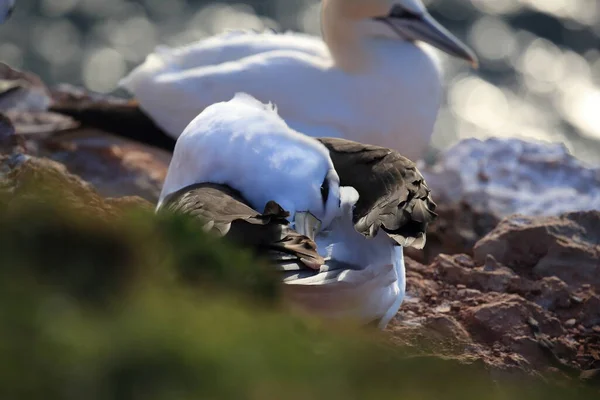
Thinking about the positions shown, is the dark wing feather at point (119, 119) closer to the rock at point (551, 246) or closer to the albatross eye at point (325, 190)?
the rock at point (551, 246)

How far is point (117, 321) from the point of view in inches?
69.4

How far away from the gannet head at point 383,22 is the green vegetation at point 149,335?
521 cm

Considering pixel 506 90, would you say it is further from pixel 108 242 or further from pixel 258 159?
pixel 108 242

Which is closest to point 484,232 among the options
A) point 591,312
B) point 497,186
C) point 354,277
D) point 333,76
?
point 497,186

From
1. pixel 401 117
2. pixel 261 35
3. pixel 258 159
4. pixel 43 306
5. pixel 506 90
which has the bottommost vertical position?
pixel 43 306

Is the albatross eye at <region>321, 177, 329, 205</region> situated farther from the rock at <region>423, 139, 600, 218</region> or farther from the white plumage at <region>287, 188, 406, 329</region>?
the rock at <region>423, 139, 600, 218</region>

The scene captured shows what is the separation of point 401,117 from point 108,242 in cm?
516

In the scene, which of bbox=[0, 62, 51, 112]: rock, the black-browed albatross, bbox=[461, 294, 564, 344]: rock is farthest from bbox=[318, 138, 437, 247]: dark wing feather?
bbox=[0, 62, 51, 112]: rock

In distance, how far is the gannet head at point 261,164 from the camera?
13.7 ft

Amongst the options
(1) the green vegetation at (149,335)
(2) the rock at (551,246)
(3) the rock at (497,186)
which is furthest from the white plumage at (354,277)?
(3) the rock at (497,186)

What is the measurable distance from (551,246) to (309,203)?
1.60 m

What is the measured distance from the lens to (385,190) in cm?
418

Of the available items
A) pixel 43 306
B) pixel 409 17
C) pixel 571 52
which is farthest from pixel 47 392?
pixel 571 52

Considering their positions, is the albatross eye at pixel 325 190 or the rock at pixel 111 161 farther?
the rock at pixel 111 161
